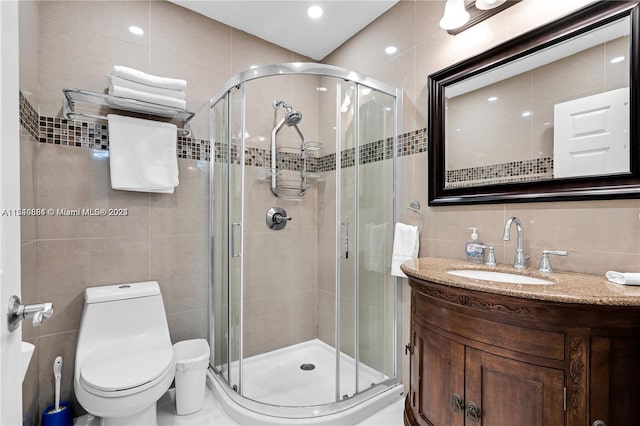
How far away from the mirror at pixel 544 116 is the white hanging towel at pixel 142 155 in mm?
1654

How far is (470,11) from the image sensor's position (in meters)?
1.73

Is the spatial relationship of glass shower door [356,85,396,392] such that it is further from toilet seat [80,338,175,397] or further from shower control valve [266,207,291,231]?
toilet seat [80,338,175,397]

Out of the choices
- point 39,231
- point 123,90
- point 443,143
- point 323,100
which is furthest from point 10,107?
point 443,143

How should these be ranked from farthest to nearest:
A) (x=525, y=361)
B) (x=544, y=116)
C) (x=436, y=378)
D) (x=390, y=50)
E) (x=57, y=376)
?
(x=390, y=50)
(x=57, y=376)
(x=544, y=116)
(x=436, y=378)
(x=525, y=361)

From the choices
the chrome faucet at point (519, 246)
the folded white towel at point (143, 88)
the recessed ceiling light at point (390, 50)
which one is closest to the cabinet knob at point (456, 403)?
the chrome faucet at point (519, 246)

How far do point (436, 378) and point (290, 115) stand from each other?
1853 millimetres

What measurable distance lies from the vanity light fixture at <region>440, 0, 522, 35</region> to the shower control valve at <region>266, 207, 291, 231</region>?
1528mm

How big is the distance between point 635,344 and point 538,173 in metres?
0.77

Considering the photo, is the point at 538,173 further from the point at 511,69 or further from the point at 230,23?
the point at 230,23

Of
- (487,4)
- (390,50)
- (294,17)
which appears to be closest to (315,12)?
(294,17)

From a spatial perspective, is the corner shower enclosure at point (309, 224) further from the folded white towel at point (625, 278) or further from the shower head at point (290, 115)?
the folded white towel at point (625, 278)

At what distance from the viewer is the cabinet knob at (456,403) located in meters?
1.23

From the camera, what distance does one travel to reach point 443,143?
1862 mm

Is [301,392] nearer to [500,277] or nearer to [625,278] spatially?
[500,277]
